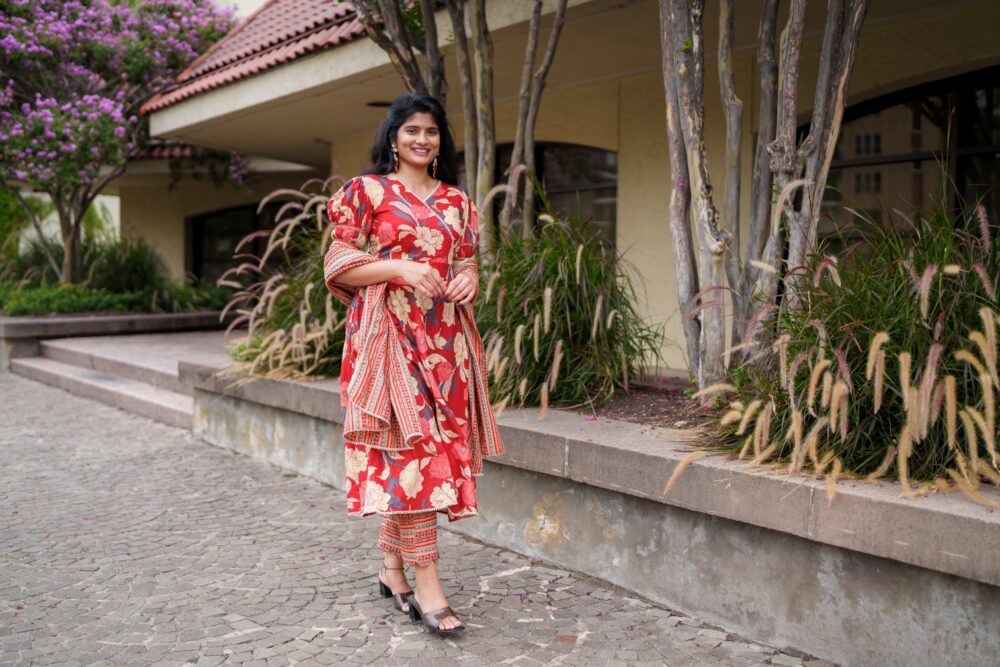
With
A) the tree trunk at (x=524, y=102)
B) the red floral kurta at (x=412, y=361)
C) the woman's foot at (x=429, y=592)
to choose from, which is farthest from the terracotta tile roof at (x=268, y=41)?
the woman's foot at (x=429, y=592)

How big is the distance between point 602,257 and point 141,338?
9.01 meters

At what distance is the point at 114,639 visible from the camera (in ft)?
10.8

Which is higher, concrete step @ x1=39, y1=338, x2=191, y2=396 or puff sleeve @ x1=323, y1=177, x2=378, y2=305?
puff sleeve @ x1=323, y1=177, x2=378, y2=305

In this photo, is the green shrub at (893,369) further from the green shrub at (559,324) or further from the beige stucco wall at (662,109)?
the beige stucco wall at (662,109)

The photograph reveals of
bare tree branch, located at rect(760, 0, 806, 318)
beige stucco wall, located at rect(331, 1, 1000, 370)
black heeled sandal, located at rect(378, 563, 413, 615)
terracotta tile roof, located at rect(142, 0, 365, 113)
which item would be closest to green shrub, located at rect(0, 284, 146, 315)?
terracotta tile roof, located at rect(142, 0, 365, 113)

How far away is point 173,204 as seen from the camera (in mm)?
17547

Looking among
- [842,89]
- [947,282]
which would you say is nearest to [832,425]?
[947,282]

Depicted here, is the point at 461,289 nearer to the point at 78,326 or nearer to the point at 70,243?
the point at 78,326

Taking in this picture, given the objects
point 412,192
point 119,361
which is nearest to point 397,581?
point 412,192

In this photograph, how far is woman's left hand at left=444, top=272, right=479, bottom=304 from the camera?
335cm

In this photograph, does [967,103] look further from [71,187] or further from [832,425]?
[71,187]

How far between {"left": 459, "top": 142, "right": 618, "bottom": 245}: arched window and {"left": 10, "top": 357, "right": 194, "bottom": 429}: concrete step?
10.7 feet

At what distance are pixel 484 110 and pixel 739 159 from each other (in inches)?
74.6

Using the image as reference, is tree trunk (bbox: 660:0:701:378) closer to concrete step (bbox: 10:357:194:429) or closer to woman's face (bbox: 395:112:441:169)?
woman's face (bbox: 395:112:441:169)
